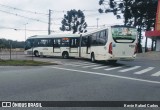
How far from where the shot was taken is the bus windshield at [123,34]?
22.6 metres

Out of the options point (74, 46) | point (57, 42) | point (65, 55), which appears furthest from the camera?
point (57, 42)

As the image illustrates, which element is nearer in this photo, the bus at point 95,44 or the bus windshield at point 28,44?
the bus at point 95,44

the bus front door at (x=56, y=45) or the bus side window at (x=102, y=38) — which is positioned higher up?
the bus side window at (x=102, y=38)

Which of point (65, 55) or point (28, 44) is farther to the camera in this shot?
point (28, 44)

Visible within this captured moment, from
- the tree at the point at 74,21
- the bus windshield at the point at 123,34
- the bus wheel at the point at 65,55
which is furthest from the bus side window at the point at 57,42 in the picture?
the tree at the point at 74,21

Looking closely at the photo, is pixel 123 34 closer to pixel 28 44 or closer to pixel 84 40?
pixel 84 40


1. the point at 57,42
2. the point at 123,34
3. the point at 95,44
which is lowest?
the point at 95,44

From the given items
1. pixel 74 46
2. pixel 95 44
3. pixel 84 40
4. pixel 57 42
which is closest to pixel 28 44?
pixel 57 42

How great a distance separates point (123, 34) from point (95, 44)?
4.16 meters

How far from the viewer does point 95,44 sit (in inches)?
1037

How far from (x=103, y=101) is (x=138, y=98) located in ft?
4.12

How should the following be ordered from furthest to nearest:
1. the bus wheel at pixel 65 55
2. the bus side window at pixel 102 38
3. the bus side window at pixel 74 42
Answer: the bus wheel at pixel 65 55
the bus side window at pixel 74 42
the bus side window at pixel 102 38

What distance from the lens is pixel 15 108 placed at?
6859 millimetres

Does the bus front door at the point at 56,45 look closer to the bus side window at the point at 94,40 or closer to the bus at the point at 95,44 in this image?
the bus at the point at 95,44
